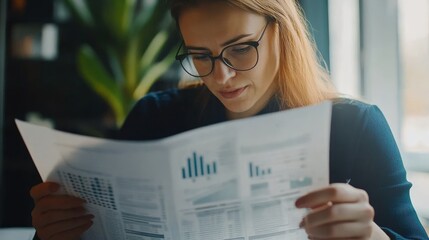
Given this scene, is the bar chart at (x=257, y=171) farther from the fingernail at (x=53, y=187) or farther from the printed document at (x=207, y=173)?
the fingernail at (x=53, y=187)

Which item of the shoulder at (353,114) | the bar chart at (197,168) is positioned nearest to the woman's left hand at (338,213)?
the bar chart at (197,168)

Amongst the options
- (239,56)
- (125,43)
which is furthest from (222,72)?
(125,43)

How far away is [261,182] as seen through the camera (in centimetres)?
Answer: 53

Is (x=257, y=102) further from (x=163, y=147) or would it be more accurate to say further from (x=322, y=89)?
(x=163, y=147)

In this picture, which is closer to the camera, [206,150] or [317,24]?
[206,150]

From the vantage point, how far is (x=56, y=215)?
613 millimetres

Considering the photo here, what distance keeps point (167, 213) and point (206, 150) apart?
10 cm

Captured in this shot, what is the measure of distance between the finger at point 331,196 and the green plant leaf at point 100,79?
66.0 inches

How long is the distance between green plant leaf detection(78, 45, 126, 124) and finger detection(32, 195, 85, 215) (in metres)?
1.49

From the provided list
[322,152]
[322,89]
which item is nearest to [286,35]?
[322,89]

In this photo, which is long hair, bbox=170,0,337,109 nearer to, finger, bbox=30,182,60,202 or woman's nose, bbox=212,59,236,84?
woman's nose, bbox=212,59,236,84

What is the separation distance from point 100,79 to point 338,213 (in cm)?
171

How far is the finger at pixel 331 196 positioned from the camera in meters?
0.51

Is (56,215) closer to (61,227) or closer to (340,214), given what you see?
(61,227)
